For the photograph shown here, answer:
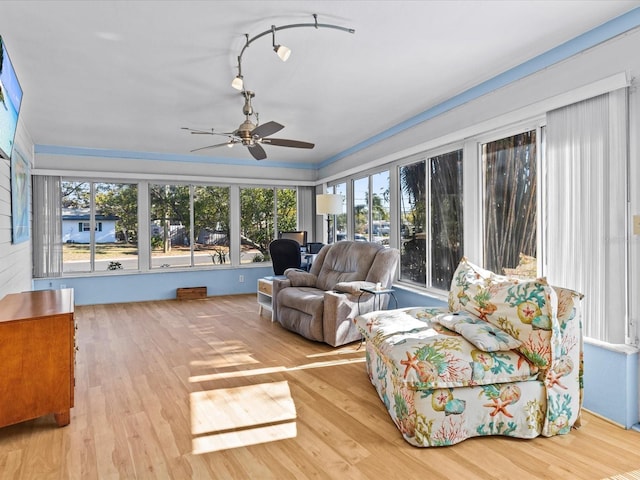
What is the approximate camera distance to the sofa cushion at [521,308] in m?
2.26

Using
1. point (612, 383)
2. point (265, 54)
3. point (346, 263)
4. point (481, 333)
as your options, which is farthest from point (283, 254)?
point (612, 383)

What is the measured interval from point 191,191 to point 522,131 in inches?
221

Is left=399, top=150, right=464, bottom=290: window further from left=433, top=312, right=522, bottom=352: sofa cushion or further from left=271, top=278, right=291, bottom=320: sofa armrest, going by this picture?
left=433, top=312, right=522, bottom=352: sofa cushion

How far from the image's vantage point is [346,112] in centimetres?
465

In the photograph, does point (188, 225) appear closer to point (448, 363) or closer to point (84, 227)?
point (84, 227)

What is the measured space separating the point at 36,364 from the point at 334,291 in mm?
2654

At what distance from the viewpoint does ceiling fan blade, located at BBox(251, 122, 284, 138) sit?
11.5 feet

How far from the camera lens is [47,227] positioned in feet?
20.2

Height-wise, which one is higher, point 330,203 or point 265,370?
point 330,203

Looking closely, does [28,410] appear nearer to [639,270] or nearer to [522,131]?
[639,270]

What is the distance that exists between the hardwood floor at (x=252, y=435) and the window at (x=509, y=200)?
1.43 m

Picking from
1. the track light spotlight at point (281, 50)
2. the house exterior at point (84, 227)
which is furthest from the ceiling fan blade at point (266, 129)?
the house exterior at point (84, 227)

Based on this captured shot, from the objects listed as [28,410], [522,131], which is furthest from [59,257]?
[522,131]

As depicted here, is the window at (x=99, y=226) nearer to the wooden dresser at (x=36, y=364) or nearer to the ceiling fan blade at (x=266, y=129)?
the ceiling fan blade at (x=266, y=129)
